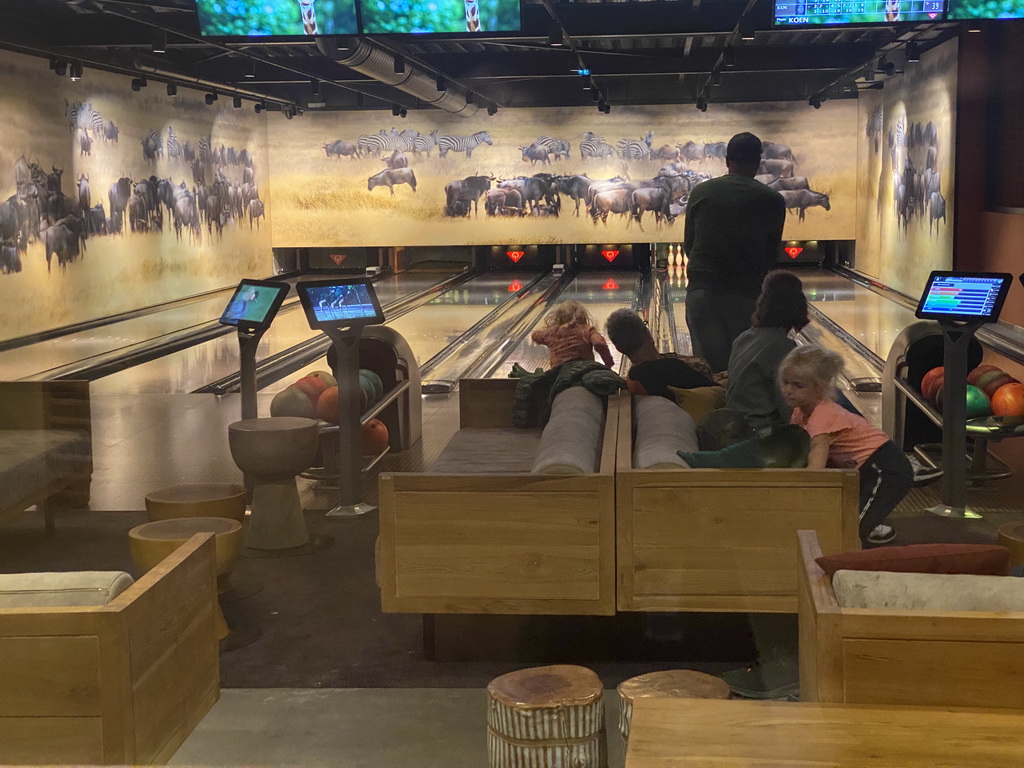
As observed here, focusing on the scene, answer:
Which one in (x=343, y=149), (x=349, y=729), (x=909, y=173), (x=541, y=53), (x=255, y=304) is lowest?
(x=349, y=729)

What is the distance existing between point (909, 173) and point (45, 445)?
9.60 metres

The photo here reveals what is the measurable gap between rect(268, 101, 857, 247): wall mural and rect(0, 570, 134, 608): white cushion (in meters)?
12.9

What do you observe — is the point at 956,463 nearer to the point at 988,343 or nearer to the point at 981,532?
the point at 981,532

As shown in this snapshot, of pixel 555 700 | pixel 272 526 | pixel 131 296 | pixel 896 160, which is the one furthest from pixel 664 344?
pixel 555 700

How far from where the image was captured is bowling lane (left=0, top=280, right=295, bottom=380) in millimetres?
8430

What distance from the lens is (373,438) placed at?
526cm

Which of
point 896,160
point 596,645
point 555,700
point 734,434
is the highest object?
point 896,160

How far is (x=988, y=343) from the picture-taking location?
26.8 feet

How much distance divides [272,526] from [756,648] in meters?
1.66

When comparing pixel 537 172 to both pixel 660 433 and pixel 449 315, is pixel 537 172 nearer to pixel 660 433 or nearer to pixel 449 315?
pixel 449 315

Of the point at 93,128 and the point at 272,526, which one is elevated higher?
the point at 93,128

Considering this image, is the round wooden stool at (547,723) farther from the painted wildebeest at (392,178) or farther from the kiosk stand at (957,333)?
the painted wildebeest at (392,178)

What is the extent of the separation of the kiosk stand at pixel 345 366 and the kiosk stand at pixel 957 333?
6.48 ft

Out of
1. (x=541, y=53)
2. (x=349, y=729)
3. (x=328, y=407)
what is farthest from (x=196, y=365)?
(x=349, y=729)
